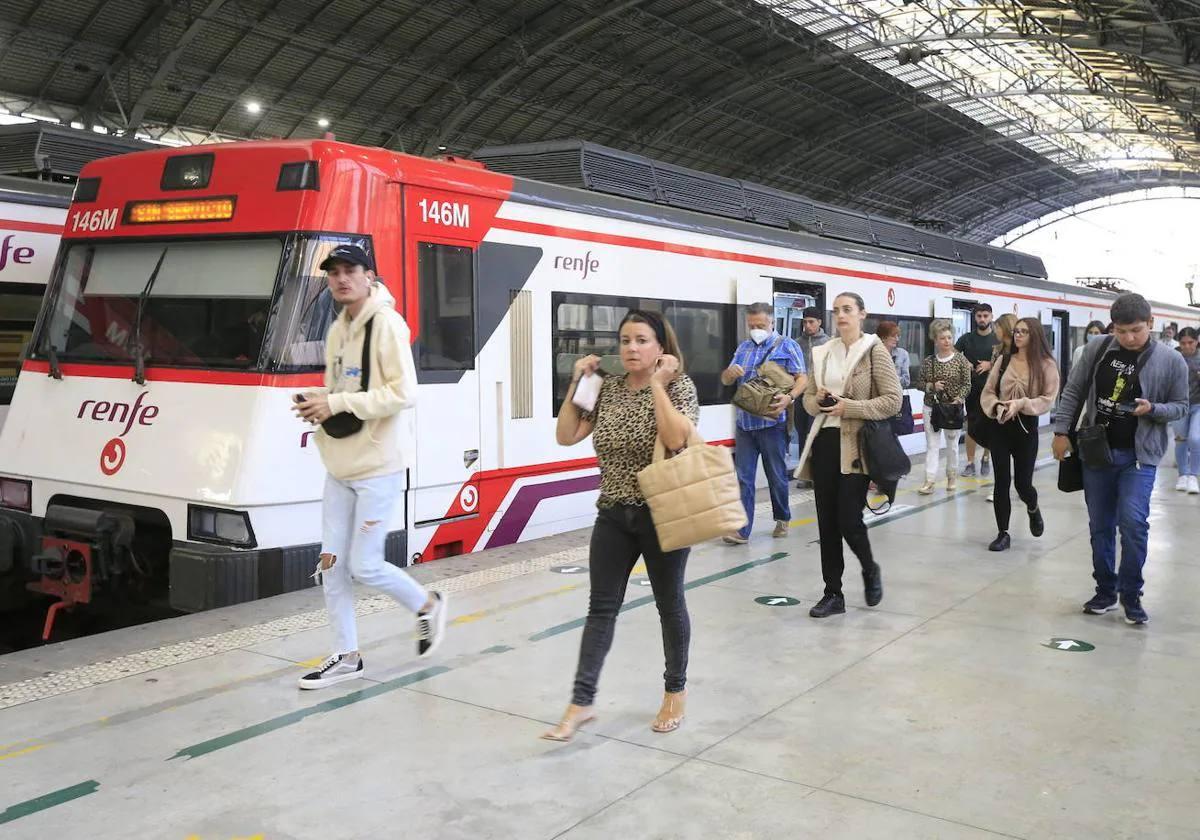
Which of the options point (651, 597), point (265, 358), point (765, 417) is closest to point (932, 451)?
point (765, 417)

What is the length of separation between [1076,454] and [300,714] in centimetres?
430

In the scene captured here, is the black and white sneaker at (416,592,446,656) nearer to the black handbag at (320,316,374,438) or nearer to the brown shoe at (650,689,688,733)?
the black handbag at (320,316,374,438)

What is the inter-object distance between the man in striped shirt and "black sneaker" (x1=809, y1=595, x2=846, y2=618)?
1.77 metres

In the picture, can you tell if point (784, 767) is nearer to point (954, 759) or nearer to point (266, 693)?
point (954, 759)

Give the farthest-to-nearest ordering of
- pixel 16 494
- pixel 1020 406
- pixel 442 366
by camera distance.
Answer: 1. pixel 1020 406
2. pixel 442 366
3. pixel 16 494

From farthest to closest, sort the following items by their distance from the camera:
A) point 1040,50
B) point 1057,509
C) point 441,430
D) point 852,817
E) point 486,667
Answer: point 1040,50 < point 1057,509 < point 441,430 < point 486,667 < point 852,817

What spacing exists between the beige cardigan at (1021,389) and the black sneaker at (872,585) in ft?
7.56

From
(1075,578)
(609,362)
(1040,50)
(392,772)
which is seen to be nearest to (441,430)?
(609,362)

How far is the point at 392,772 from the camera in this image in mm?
3760

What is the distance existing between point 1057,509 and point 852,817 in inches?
273

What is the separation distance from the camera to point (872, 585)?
19.7 ft

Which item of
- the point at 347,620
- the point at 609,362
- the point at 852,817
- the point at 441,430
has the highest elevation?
the point at 609,362

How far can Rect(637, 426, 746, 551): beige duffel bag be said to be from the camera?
12.6 feet

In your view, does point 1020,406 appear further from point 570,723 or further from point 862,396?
point 570,723
